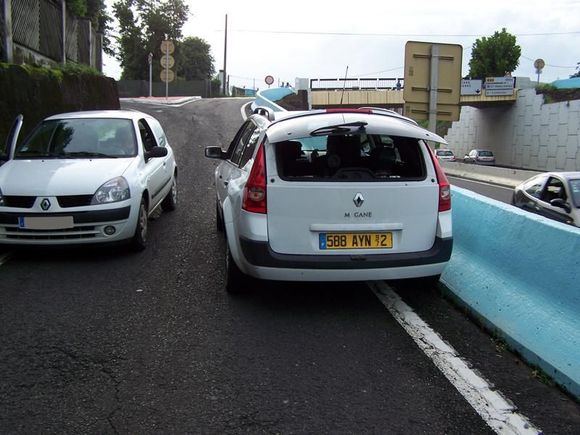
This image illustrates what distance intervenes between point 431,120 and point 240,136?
6.42 meters

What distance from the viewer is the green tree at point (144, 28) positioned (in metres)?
70.1

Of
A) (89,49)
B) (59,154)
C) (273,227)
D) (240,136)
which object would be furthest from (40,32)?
(273,227)

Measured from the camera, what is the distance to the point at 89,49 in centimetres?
2227

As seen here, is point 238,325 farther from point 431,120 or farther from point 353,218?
point 431,120

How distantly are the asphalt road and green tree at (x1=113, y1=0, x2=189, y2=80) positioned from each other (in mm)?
68931

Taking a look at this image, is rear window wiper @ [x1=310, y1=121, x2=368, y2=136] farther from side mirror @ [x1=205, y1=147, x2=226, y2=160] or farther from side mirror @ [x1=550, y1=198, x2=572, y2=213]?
side mirror @ [x1=550, y1=198, x2=572, y2=213]

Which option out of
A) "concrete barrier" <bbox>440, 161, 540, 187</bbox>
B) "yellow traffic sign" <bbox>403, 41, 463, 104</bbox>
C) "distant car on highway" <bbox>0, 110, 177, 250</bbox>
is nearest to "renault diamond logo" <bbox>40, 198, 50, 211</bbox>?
"distant car on highway" <bbox>0, 110, 177, 250</bbox>

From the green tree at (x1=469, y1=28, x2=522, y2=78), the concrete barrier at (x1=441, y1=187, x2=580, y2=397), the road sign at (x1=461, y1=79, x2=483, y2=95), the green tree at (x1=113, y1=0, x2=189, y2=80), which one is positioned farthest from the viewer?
the green tree at (x1=113, y1=0, x2=189, y2=80)

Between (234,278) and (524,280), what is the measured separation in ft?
7.74

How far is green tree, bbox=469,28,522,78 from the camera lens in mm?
57594

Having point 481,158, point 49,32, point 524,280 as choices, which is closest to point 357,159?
point 524,280

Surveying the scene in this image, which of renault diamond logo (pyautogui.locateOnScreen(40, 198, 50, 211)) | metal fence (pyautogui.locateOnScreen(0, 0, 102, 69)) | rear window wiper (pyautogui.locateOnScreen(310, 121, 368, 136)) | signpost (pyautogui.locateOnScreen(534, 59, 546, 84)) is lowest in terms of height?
renault diamond logo (pyautogui.locateOnScreen(40, 198, 50, 211))

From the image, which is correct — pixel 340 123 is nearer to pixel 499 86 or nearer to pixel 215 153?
pixel 215 153

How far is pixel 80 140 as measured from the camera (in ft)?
23.1
